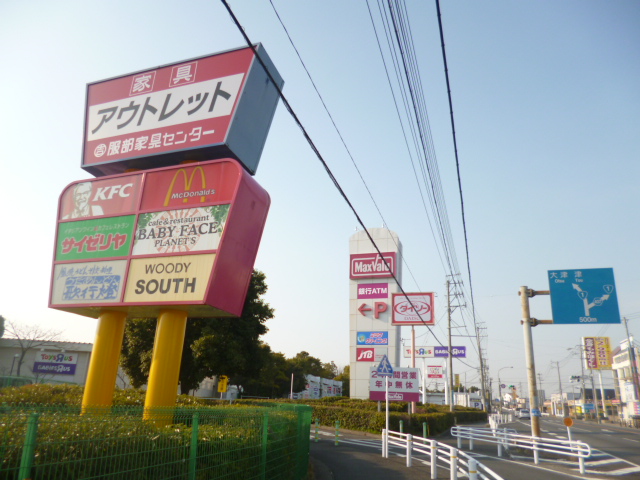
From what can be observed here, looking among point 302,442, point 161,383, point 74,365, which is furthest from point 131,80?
point 74,365

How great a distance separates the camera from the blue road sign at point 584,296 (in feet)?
Answer: 50.3

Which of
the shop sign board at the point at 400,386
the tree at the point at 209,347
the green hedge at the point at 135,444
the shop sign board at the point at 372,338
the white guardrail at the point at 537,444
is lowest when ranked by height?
the white guardrail at the point at 537,444

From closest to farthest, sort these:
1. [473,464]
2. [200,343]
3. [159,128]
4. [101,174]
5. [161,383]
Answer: [473,464], [161,383], [159,128], [101,174], [200,343]

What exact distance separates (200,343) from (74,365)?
2529 centimetres

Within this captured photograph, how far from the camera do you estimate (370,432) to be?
26.4 metres

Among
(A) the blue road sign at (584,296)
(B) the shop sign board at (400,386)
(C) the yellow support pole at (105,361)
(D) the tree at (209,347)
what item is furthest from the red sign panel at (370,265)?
(C) the yellow support pole at (105,361)

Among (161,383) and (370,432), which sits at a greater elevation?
(161,383)

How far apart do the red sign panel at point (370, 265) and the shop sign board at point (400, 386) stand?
16717 mm

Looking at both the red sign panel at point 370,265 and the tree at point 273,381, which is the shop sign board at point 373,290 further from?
the tree at point 273,381

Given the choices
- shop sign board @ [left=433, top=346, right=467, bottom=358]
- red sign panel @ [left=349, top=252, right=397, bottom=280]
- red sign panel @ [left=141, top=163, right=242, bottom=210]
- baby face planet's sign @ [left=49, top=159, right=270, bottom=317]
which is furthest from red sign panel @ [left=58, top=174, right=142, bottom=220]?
shop sign board @ [left=433, top=346, right=467, bottom=358]

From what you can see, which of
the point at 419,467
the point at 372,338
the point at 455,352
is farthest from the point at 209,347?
the point at 455,352

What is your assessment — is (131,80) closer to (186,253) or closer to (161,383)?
(186,253)

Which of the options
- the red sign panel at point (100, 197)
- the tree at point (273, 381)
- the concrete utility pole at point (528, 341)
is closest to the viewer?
the red sign panel at point (100, 197)

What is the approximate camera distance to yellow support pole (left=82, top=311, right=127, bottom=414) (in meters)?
9.77
